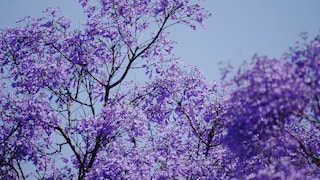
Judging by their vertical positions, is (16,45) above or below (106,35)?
above

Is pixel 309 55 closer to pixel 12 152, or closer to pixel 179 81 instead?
pixel 179 81

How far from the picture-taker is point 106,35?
13391 mm

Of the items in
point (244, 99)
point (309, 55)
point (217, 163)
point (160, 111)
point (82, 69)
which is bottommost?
point (244, 99)

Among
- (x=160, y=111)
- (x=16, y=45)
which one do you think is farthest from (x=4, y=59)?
(x=160, y=111)

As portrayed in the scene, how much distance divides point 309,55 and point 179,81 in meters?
7.07

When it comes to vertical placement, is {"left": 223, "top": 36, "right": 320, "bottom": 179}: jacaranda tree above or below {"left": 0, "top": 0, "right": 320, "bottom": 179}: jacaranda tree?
below

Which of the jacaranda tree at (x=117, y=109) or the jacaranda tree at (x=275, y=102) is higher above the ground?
the jacaranda tree at (x=117, y=109)

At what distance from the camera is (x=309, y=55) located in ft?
26.0

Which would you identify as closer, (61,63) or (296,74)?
(296,74)

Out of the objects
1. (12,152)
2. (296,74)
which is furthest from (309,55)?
(12,152)

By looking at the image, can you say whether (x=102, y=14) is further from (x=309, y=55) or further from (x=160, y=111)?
(x=309, y=55)

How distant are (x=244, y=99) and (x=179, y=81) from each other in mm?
7108

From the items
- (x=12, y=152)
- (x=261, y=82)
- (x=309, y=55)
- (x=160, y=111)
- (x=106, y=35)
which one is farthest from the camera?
(x=12, y=152)

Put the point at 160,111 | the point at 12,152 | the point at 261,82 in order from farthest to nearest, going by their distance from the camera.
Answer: the point at 12,152 → the point at 160,111 → the point at 261,82
